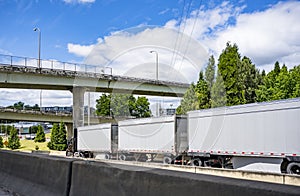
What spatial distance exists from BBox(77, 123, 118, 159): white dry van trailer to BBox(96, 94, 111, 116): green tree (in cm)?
4442

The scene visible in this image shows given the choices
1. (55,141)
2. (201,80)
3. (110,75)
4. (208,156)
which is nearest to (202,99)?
(201,80)

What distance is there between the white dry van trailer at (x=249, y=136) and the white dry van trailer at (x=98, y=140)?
12.3 m

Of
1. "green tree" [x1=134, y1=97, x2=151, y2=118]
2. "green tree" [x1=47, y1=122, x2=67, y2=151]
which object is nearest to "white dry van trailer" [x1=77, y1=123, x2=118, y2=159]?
"green tree" [x1=47, y1=122, x2=67, y2=151]

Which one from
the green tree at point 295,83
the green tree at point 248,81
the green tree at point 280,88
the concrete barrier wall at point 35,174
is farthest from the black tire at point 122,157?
the concrete barrier wall at point 35,174

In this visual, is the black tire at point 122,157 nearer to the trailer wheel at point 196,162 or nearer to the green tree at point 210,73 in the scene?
the trailer wheel at point 196,162

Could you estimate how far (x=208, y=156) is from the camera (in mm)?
23578

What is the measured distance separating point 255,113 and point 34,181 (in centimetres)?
1338

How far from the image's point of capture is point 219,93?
147ft

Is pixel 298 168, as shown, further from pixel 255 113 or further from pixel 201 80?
pixel 201 80

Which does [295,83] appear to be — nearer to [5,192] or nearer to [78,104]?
[78,104]

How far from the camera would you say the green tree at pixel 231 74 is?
4317 centimetres

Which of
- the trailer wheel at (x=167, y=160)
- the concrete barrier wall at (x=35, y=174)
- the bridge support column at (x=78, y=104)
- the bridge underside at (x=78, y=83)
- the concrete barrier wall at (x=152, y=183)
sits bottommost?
the trailer wheel at (x=167, y=160)

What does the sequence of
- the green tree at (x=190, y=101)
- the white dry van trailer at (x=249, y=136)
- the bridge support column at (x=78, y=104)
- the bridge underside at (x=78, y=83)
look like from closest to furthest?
the white dry van trailer at (x=249, y=136), the bridge underside at (x=78, y=83), the green tree at (x=190, y=101), the bridge support column at (x=78, y=104)

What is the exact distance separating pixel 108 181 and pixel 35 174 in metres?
3.92
